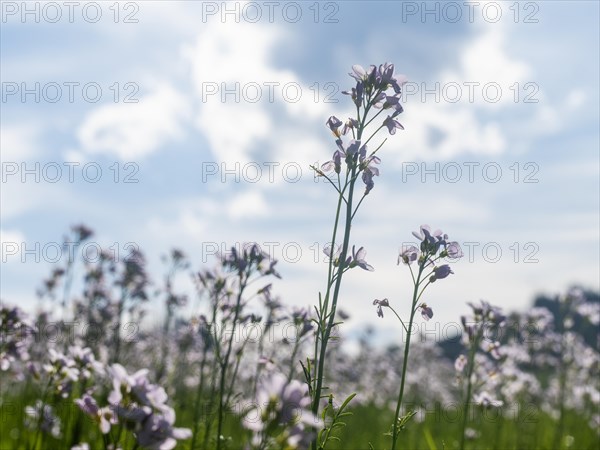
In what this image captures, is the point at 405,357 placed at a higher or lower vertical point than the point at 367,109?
lower

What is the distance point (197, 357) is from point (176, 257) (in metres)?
3.27

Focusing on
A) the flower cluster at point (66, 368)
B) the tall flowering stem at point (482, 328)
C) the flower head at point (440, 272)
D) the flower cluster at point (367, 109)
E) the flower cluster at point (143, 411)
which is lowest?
the flower cluster at point (66, 368)

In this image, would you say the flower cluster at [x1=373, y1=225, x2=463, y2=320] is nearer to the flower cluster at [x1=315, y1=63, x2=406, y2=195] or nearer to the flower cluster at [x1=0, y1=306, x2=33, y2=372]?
the flower cluster at [x1=315, y1=63, x2=406, y2=195]

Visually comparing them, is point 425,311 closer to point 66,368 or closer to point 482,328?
point 482,328

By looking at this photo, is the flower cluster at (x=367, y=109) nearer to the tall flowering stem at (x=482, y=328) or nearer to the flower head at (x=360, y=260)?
the flower head at (x=360, y=260)

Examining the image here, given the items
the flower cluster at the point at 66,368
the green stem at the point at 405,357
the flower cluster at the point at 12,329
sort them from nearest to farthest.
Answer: the green stem at the point at 405,357, the flower cluster at the point at 66,368, the flower cluster at the point at 12,329

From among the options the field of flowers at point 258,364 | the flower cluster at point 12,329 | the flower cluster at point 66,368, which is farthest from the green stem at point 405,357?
the flower cluster at point 12,329

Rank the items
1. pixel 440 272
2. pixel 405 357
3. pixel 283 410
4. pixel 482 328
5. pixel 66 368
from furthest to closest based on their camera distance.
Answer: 1. pixel 482 328
2. pixel 66 368
3. pixel 440 272
4. pixel 405 357
5. pixel 283 410

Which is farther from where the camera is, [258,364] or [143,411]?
[258,364]

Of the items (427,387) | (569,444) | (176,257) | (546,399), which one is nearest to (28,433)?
(176,257)

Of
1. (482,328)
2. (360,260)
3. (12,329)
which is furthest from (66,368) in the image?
(482,328)

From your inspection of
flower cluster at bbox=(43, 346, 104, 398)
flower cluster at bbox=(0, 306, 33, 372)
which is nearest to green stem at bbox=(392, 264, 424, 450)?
flower cluster at bbox=(43, 346, 104, 398)

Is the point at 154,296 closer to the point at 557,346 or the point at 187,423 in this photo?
the point at 187,423

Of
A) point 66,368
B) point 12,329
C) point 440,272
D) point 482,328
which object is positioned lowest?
point 66,368
